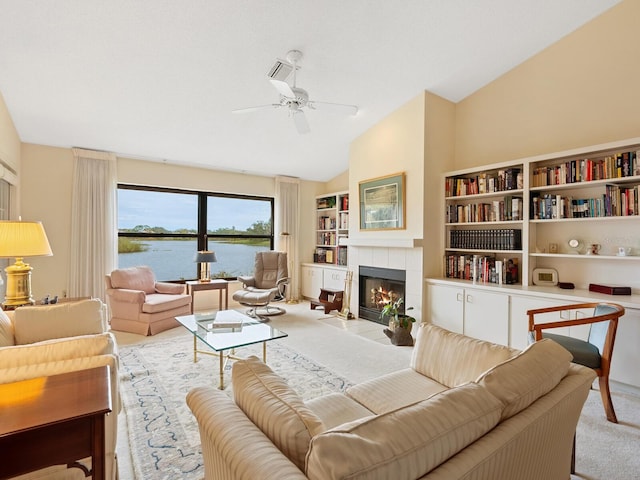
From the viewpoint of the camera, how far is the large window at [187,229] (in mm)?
5191

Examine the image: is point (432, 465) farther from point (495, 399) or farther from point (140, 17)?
point (140, 17)

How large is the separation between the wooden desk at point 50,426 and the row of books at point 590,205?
3912 millimetres

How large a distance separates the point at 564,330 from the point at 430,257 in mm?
1528

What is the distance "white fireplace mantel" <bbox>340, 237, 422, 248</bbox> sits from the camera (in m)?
4.06

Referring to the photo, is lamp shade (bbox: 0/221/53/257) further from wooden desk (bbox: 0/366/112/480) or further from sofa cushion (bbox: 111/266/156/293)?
sofa cushion (bbox: 111/266/156/293)

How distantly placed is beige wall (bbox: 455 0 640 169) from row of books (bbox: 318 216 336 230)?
9.11ft

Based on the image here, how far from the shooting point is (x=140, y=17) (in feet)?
8.48

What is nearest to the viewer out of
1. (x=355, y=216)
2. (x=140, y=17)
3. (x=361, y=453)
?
(x=361, y=453)

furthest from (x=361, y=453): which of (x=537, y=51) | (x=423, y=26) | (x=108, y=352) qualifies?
(x=537, y=51)

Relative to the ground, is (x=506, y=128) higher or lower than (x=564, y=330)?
higher

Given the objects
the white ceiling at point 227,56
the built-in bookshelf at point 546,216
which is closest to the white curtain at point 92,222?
the white ceiling at point 227,56

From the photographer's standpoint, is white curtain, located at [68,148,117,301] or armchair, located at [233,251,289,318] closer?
white curtain, located at [68,148,117,301]

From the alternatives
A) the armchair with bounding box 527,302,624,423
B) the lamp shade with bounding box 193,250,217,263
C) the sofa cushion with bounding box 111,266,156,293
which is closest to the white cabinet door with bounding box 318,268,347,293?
the lamp shade with bounding box 193,250,217,263

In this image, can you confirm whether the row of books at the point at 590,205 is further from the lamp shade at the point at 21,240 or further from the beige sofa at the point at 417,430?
the lamp shade at the point at 21,240
